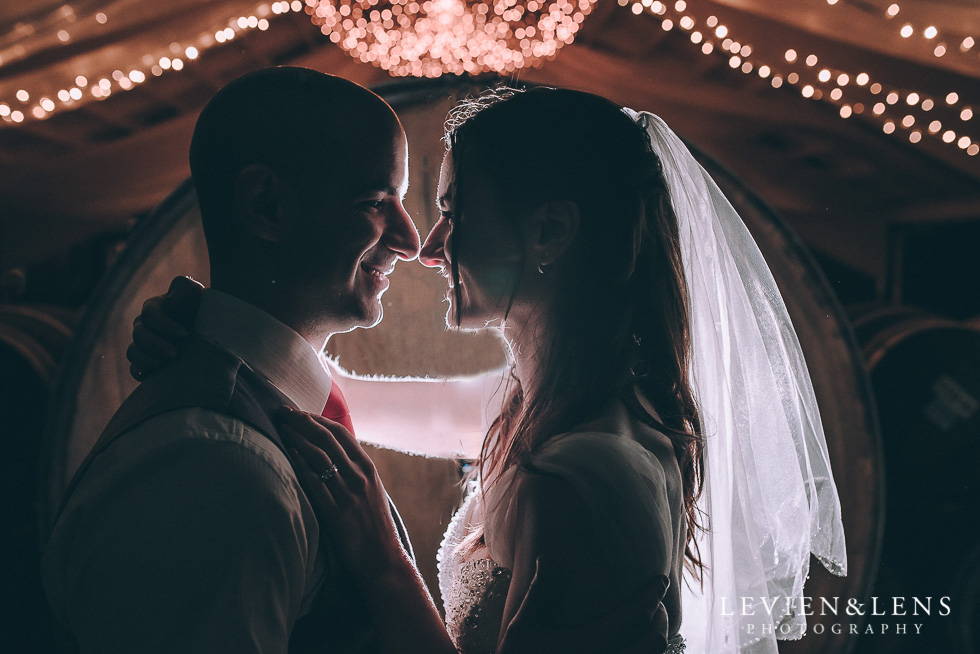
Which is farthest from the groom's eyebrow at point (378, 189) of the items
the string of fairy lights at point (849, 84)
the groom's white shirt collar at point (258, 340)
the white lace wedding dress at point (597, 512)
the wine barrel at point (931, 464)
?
the wine barrel at point (931, 464)

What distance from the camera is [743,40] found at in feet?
5.65

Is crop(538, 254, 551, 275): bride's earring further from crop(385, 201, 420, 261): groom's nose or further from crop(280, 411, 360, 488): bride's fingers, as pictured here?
crop(280, 411, 360, 488): bride's fingers

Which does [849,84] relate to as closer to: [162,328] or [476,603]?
[476,603]

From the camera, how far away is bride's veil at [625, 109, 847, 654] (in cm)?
118

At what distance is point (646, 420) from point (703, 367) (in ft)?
0.90

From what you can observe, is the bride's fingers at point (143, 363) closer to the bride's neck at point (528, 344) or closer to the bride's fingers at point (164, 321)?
the bride's fingers at point (164, 321)

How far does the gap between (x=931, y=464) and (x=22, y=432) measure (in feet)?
9.61

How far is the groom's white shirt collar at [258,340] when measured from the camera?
858mm

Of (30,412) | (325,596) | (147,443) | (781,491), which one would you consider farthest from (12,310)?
(781,491)

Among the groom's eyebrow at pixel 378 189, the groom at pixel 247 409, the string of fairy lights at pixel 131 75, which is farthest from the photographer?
the string of fairy lights at pixel 131 75

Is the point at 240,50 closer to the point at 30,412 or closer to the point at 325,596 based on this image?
the point at 30,412

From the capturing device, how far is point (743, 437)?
1.23 meters

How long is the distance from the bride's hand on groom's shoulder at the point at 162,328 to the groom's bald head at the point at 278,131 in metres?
0.14

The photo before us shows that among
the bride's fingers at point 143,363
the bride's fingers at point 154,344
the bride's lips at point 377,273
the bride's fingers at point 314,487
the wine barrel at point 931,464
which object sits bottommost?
the wine barrel at point 931,464
